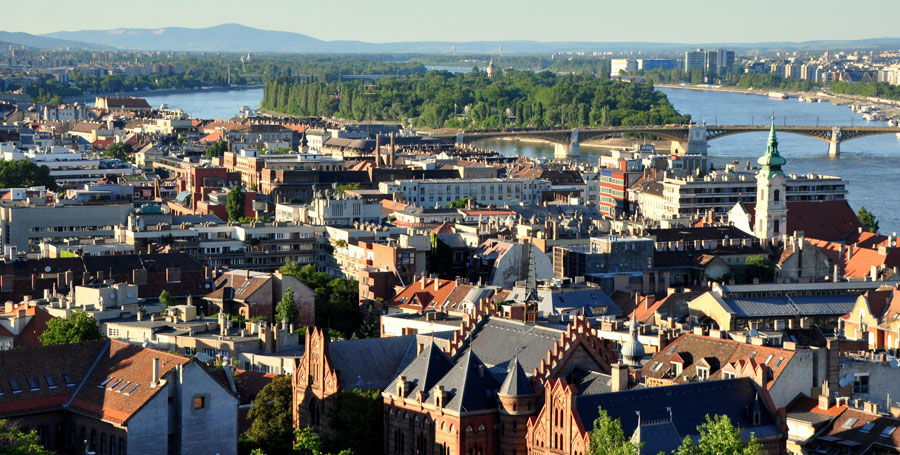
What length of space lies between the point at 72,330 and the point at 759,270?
18.3 metres

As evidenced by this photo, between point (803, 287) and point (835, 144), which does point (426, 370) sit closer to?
point (803, 287)

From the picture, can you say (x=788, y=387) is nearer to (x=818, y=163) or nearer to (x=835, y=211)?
(x=835, y=211)

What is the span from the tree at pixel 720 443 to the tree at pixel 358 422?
173 inches

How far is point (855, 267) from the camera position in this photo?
130 ft

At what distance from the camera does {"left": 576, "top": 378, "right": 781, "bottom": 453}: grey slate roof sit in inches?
765

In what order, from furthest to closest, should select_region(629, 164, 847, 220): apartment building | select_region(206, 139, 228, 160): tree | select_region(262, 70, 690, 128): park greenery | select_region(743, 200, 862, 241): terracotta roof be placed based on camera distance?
select_region(262, 70, 690, 128): park greenery
select_region(206, 139, 228, 160): tree
select_region(629, 164, 847, 220): apartment building
select_region(743, 200, 862, 241): terracotta roof

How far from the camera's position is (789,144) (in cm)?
9831

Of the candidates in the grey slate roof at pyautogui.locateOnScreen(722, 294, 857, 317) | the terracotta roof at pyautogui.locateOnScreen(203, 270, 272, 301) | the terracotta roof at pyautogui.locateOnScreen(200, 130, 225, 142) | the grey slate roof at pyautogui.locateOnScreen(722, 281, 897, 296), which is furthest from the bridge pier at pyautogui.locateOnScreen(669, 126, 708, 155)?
the terracotta roof at pyautogui.locateOnScreen(203, 270, 272, 301)

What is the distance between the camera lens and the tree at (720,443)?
18109 mm

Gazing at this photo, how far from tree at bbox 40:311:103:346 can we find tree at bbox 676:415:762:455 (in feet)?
35.0

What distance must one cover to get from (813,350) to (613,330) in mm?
5679

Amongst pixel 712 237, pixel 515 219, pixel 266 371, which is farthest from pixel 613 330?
pixel 515 219

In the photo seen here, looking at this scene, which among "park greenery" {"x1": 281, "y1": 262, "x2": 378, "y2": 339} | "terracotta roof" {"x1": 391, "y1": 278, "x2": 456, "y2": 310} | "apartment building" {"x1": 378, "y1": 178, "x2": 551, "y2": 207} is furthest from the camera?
"apartment building" {"x1": 378, "y1": 178, "x2": 551, "y2": 207}

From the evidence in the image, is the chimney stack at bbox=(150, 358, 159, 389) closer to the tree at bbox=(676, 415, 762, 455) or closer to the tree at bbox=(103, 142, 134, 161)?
the tree at bbox=(676, 415, 762, 455)
